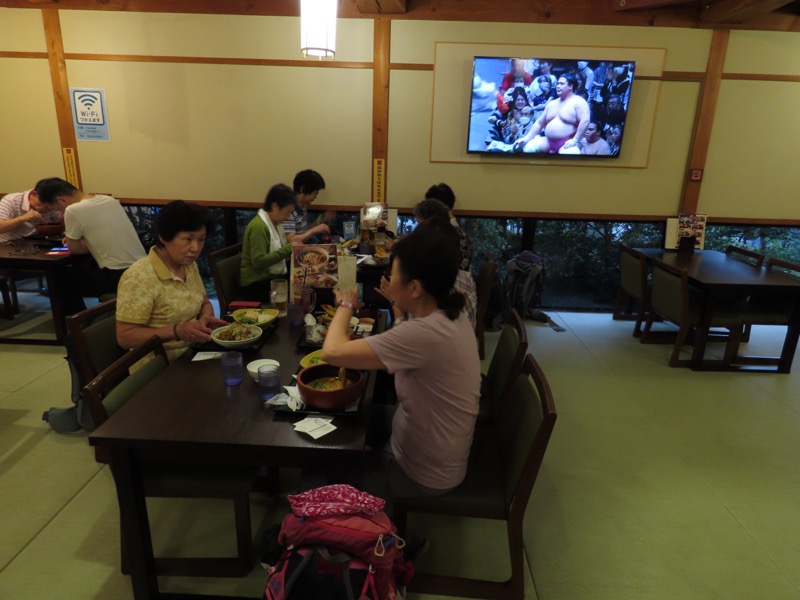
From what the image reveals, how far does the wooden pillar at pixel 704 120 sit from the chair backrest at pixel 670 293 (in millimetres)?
981

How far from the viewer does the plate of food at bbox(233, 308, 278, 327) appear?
7.03 feet

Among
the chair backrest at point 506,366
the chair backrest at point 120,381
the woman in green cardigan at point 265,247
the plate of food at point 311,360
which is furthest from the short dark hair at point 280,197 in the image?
the chair backrest at point 506,366

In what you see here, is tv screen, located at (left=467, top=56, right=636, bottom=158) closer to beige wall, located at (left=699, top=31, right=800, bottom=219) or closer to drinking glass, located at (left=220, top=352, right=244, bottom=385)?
beige wall, located at (left=699, top=31, right=800, bottom=219)

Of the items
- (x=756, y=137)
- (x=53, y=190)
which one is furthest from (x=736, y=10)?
(x=53, y=190)

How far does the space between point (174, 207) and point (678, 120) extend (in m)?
4.15

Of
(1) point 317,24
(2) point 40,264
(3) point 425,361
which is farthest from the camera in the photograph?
(2) point 40,264

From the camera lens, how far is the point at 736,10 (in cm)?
358

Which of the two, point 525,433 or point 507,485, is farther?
point 507,485

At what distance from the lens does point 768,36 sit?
4.03 meters

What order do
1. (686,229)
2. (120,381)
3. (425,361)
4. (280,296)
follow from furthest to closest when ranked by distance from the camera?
1. (686,229)
2. (280,296)
3. (120,381)
4. (425,361)

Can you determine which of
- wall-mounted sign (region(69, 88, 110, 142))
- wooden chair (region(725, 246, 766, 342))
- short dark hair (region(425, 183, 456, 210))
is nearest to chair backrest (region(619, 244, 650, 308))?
wooden chair (region(725, 246, 766, 342))

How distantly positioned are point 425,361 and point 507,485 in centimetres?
54

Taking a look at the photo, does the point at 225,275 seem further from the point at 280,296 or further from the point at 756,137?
the point at 756,137

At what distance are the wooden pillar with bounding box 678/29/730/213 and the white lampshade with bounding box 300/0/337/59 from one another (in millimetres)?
3294
